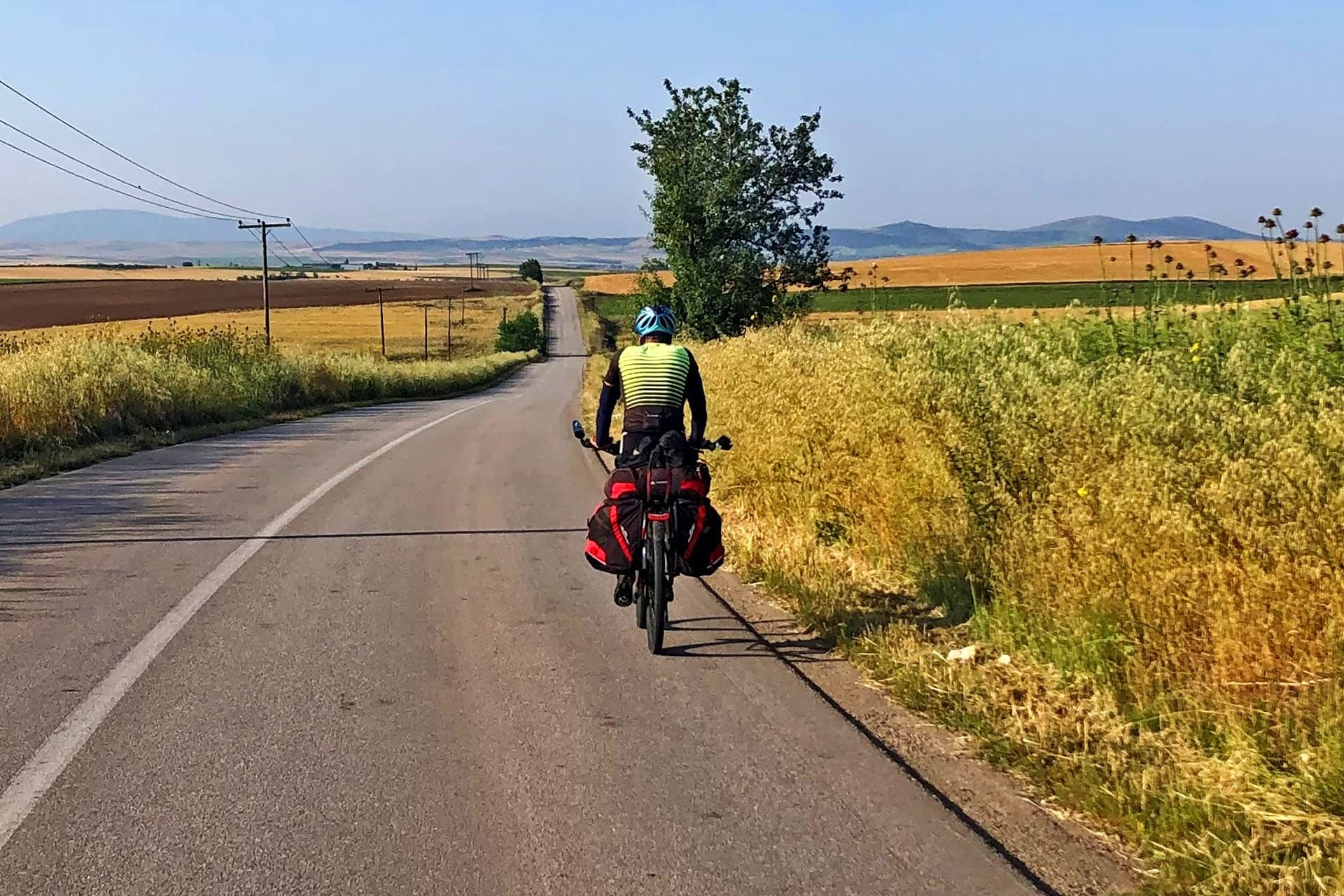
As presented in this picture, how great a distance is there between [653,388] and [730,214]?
28781 mm

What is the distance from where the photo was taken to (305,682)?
20.6ft

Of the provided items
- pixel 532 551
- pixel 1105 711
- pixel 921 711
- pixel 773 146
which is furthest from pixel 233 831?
pixel 773 146

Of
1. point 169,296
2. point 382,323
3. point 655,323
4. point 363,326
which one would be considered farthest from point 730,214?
point 169,296

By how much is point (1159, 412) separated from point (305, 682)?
4.48m

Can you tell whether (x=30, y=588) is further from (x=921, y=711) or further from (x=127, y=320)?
(x=127, y=320)

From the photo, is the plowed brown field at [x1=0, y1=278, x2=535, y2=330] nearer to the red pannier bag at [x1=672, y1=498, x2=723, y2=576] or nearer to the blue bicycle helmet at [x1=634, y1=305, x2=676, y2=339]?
the blue bicycle helmet at [x1=634, y1=305, x2=676, y2=339]

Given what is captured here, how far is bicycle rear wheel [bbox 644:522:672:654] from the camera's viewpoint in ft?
22.7

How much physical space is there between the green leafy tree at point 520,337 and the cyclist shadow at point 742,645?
92591mm

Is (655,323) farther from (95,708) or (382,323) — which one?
(382,323)

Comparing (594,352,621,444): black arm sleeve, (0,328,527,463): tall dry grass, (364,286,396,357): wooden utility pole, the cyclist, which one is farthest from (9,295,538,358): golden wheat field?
the cyclist

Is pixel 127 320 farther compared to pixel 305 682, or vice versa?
pixel 127 320

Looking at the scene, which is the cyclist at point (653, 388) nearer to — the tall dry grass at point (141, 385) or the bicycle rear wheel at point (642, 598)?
the bicycle rear wheel at point (642, 598)

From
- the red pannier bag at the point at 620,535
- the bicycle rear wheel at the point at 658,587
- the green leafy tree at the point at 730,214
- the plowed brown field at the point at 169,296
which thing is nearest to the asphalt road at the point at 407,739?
the bicycle rear wheel at the point at 658,587

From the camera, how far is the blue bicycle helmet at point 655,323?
7680 millimetres
